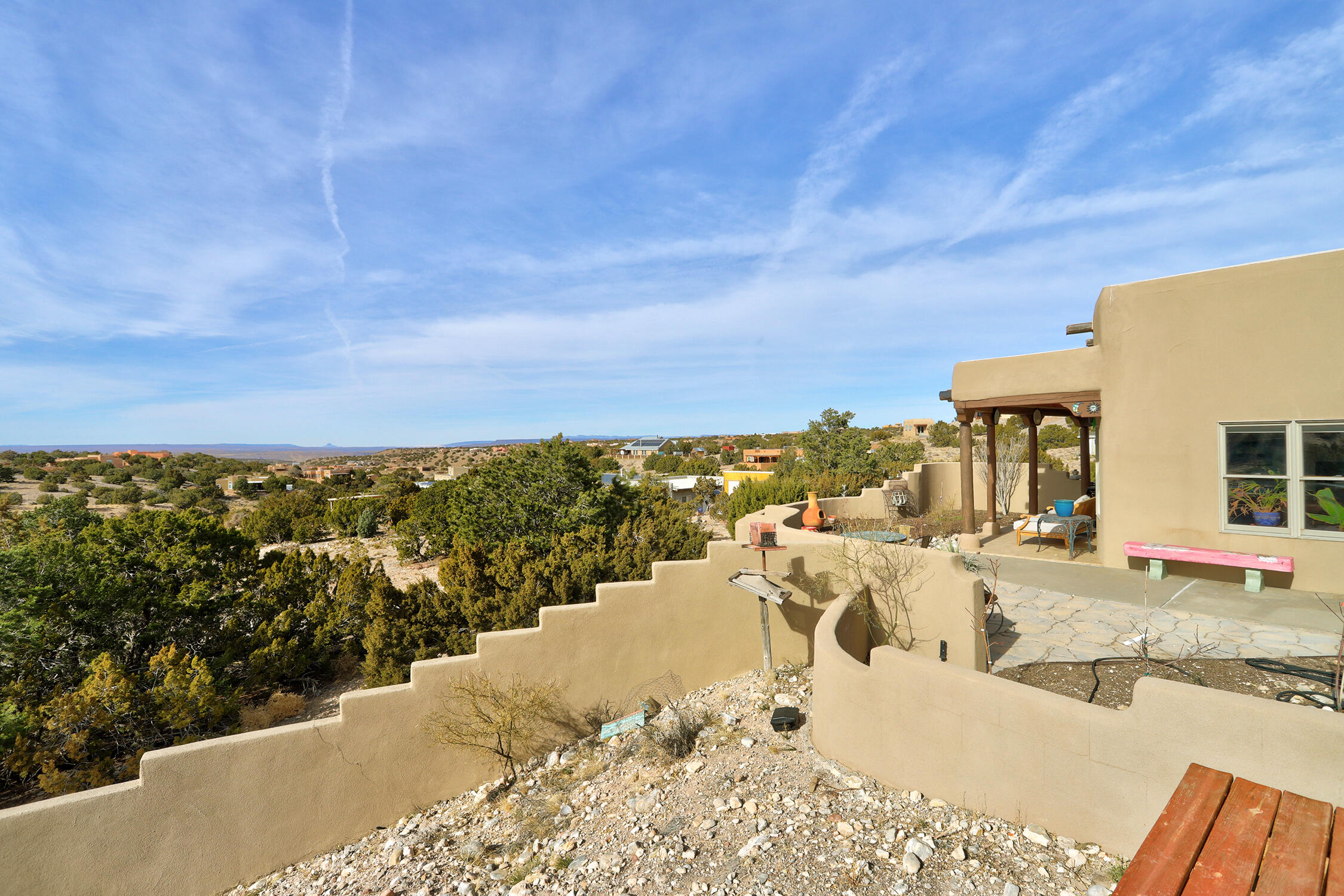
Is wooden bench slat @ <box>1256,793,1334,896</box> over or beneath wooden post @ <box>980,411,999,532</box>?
beneath

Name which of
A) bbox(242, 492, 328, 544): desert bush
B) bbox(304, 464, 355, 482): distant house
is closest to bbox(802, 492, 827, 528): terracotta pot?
bbox(242, 492, 328, 544): desert bush

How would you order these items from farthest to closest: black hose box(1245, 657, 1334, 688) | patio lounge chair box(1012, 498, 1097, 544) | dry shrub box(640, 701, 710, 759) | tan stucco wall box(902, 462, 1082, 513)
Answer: tan stucco wall box(902, 462, 1082, 513) → patio lounge chair box(1012, 498, 1097, 544) → dry shrub box(640, 701, 710, 759) → black hose box(1245, 657, 1334, 688)

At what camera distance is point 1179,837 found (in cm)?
256

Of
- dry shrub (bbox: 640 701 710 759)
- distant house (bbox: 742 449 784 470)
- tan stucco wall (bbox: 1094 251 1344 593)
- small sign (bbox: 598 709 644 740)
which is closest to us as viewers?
dry shrub (bbox: 640 701 710 759)

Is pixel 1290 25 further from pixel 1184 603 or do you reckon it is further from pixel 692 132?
pixel 692 132

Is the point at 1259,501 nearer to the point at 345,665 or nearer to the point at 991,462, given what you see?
the point at 991,462

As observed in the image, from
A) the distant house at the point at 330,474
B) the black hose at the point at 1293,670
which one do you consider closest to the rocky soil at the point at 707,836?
the black hose at the point at 1293,670

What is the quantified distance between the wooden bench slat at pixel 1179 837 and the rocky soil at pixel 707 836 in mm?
665

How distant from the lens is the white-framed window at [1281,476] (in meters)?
6.93

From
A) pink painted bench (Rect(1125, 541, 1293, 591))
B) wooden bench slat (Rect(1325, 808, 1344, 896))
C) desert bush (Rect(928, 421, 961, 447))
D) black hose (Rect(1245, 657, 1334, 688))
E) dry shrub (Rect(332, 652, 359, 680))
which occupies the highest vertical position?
desert bush (Rect(928, 421, 961, 447))

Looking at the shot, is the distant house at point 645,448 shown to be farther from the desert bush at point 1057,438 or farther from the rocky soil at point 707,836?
the rocky soil at point 707,836

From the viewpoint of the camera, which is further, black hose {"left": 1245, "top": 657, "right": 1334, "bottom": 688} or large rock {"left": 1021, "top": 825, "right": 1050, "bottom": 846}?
black hose {"left": 1245, "top": 657, "right": 1334, "bottom": 688}

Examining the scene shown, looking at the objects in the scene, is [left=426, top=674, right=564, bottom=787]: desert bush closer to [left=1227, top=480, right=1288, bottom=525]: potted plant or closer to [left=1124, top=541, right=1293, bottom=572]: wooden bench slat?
[left=1124, top=541, right=1293, bottom=572]: wooden bench slat

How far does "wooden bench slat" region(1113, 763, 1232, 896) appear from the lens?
7.43ft
